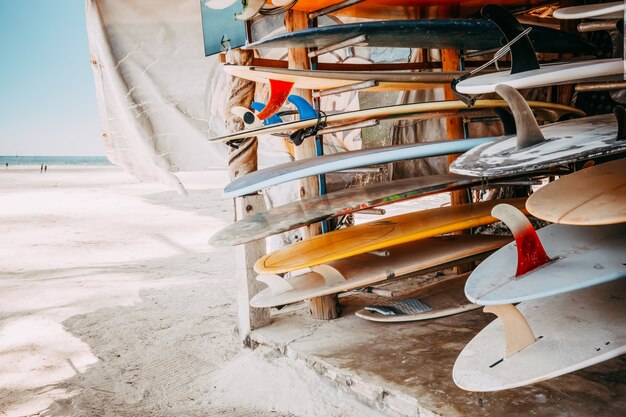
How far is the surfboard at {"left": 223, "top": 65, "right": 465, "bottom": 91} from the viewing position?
8.81 feet

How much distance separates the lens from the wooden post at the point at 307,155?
3.06 metres

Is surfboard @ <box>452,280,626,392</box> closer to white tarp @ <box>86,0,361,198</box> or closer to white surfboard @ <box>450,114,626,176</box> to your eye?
white surfboard @ <box>450,114,626,176</box>

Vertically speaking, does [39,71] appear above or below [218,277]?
above

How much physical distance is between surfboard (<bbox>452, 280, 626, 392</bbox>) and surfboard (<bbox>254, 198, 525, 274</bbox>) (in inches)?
30.5

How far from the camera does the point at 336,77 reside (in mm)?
2826

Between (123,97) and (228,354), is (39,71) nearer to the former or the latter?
(123,97)

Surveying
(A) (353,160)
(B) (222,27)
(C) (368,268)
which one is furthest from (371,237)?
(B) (222,27)

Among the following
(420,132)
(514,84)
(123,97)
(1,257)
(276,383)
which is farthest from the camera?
(1,257)

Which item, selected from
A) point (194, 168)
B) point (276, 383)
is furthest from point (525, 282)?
point (194, 168)

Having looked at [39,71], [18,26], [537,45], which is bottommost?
[537,45]

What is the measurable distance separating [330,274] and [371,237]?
0.29 m

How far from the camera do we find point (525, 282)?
1.59m

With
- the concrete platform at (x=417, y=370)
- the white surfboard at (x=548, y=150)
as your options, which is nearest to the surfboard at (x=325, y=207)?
the concrete platform at (x=417, y=370)

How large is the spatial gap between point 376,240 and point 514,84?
3.41 ft
